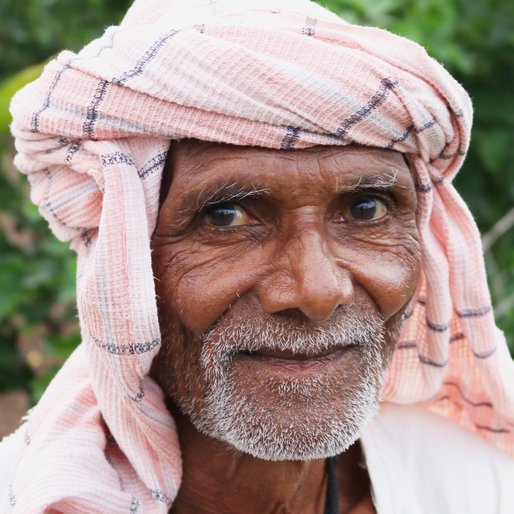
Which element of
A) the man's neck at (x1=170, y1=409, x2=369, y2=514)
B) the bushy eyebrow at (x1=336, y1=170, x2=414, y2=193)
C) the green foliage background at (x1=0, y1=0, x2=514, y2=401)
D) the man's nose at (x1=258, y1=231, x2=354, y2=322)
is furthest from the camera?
the green foliage background at (x1=0, y1=0, x2=514, y2=401)

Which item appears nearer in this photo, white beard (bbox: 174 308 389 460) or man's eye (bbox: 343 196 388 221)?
white beard (bbox: 174 308 389 460)

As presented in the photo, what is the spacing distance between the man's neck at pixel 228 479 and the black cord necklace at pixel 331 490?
0.29ft

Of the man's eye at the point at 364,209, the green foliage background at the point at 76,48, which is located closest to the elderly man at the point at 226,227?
the man's eye at the point at 364,209

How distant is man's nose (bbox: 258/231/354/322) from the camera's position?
70.8 inches

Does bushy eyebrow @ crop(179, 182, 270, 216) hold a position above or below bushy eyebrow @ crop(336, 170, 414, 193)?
above

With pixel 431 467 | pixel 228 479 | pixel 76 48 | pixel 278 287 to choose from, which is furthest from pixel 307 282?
pixel 76 48

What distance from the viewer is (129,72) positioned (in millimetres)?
1834

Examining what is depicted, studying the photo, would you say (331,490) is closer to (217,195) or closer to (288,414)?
(288,414)

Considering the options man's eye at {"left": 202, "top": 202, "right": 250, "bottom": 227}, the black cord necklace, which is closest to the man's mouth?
man's eye at {"left": 202, "top": 202, "right": 250, "bottom": 227}

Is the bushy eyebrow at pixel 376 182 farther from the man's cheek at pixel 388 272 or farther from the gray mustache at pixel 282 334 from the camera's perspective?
the gray mustache at pixel 282 334

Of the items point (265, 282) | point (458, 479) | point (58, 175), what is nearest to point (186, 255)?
point (265, 282)

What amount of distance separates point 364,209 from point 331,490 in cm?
78

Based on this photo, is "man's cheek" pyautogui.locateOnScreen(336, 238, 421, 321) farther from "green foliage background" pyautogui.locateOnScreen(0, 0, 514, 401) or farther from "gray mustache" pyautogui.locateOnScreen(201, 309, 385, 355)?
"green foliage background" pyautogui.locateOnScreen(0, 0, 514, 401)

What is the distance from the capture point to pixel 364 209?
2004mm
